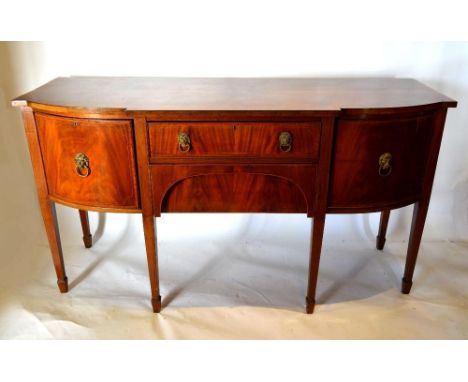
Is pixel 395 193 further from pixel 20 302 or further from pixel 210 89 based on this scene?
pixel 20 302

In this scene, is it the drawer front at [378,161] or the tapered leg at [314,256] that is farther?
the tapered leg at [314,256]

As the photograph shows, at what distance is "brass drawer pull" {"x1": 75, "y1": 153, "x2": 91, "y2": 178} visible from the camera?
1.40m

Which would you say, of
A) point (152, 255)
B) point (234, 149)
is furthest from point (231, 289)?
point (234, 149)

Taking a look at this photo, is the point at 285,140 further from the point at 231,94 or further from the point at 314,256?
the point at 314,256

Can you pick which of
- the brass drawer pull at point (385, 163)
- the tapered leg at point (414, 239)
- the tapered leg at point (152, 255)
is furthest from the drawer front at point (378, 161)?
the tapered leg at point (152, 255)

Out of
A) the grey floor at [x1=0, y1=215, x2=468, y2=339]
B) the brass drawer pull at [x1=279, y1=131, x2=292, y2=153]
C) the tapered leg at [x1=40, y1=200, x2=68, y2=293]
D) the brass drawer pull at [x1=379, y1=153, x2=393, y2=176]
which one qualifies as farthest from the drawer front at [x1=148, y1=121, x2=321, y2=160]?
the grey floor at [x1=0, y1=215, x2=468, y2=339]

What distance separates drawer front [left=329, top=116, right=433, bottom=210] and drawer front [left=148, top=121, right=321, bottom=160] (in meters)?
0.11

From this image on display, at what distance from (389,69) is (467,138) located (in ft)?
1.69

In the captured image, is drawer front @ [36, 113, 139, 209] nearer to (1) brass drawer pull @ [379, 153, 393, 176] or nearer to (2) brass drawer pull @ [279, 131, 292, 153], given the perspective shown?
(2) brass drawer pull @ [279, 131, 292, 153]

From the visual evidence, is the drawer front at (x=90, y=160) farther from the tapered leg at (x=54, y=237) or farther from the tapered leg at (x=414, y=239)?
the tapered leg at (x=414, y=239)

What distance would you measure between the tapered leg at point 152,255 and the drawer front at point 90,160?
0.09 metres

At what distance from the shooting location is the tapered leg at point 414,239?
1.59m

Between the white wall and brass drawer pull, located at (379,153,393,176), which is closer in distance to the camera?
brass drawer pull, located at (379,153,393,176)

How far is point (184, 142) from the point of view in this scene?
53.0 inches
